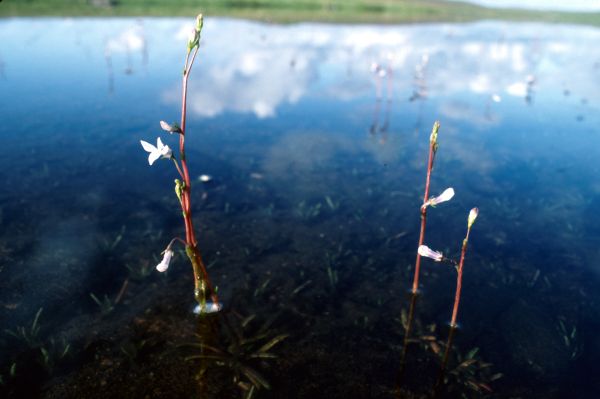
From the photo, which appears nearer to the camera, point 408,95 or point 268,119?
point 268,119

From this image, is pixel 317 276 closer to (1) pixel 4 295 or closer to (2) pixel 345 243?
(2) pixel 345 243

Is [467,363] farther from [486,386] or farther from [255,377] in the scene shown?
[255,377]

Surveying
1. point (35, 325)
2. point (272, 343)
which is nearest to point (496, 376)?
point (272, 343)

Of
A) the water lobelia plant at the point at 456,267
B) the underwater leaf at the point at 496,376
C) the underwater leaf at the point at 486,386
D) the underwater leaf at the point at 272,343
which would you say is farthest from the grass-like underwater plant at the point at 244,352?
the underwater leaf at the point at 496,376

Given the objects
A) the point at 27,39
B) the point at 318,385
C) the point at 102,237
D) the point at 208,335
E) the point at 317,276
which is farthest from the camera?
the point at 27,39

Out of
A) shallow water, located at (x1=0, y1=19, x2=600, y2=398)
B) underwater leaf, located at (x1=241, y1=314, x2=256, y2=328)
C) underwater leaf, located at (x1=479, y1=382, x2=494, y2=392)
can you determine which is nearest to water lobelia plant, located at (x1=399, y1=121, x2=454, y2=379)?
shallow water, located at (x1=0, y1=19, x2=600, y2=398)

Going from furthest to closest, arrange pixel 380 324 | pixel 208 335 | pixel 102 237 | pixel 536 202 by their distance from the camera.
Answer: pixel 536 202
pixel 102 237
pixel 380 324
pixel 208 335

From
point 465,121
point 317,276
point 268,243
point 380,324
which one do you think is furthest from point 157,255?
point 465,121

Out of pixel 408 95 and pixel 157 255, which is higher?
pixel 408 95
